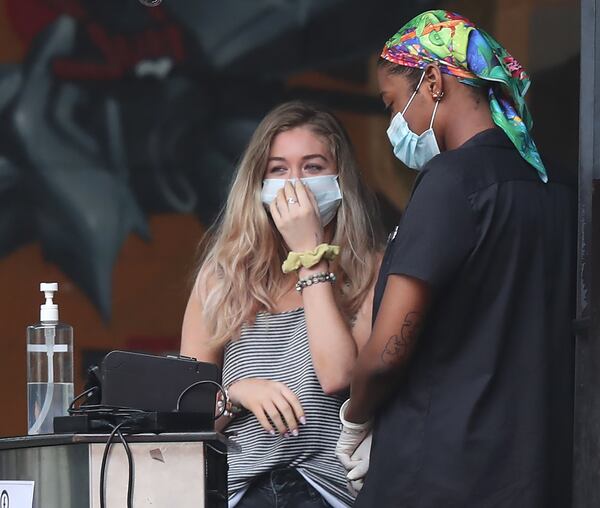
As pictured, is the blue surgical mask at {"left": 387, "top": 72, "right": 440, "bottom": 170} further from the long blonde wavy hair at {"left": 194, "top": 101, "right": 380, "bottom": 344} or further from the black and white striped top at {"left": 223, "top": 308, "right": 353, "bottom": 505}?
the black and white striped top at {"left": 223, "top": 308, "right": 353, "bottom": 505}

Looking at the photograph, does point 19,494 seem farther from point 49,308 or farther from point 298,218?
point 298,218

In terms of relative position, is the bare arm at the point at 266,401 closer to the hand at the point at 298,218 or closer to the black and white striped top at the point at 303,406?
the black and white striped top at the point at 303,406

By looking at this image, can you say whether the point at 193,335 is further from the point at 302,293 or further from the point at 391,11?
the point at 391,11

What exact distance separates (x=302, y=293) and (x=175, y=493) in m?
0.88

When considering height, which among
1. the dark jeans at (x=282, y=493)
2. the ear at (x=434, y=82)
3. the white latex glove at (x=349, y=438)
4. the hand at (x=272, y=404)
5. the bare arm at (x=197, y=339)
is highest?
the ear at (x=434, y=82)

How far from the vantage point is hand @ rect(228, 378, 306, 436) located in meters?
3.01

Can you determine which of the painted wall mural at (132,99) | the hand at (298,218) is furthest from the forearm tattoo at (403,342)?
the painted wall mural at (132,99)

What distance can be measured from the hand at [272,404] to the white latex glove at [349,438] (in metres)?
0.15

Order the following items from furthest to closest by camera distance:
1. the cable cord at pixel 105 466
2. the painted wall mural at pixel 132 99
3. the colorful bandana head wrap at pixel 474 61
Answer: the painted wall mural at pixel 132 99 → the colorful bandana head wrap at pixel 474 61 → the cable cord at pixel 105 466

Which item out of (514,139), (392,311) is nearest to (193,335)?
(392,311)

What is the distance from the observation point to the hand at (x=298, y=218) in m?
3.20

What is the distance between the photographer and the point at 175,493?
2.38 m

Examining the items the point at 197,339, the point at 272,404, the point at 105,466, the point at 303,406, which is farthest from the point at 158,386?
the point at 197,339

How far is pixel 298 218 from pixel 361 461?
0.69m
